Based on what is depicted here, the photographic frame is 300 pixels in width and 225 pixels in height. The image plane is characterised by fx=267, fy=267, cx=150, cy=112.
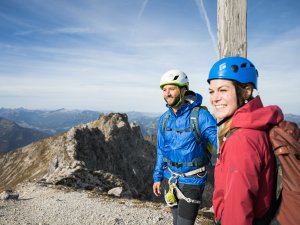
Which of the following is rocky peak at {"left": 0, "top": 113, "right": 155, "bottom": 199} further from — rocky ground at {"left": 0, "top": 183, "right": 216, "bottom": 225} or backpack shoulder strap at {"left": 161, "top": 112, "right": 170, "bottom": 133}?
backpack shoulder strap at {"left": 161, "top": 112, "right": 170, "bottom": 133}

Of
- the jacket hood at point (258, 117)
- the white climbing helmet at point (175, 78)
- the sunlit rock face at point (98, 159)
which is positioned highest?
the white climbing helmet at point (175, 78)

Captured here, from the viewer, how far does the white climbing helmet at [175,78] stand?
780 cm

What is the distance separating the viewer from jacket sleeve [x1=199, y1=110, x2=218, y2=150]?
6.84 meters

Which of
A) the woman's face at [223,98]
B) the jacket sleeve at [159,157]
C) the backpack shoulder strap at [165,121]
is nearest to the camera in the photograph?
the woman's face at [223,98]

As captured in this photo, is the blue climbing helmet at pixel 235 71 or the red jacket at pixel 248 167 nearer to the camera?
the red jacket at pixel 248 167

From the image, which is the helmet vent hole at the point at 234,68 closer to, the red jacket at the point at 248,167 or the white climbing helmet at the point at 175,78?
the red jacket at the point at 248,167

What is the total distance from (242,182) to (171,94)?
4835 millimetres

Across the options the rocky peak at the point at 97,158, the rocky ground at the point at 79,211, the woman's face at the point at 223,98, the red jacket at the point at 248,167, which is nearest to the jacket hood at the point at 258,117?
the red jacket at the point at 248,167

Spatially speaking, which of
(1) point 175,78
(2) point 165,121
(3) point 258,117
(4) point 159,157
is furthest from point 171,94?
(3) point 258,117

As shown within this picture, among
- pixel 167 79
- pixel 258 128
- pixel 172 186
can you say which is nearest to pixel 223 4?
pixel 167 79

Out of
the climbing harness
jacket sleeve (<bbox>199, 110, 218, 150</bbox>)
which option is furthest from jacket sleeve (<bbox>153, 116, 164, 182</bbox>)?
jacket sleeve (<bbox>199, 110, 218, 150</bbox>)

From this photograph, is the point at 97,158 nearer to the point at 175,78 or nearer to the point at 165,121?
the point at 165,121

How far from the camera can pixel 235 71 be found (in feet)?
13.3

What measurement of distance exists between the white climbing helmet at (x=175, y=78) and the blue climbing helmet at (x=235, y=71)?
3466 mm
